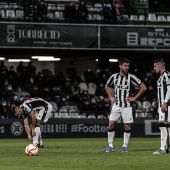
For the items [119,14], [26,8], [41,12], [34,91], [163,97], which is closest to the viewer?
[163,97]

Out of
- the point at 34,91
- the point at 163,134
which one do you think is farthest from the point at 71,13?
the point at 163,134

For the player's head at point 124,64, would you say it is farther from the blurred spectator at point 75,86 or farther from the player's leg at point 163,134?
the blurred spectator at point 75,86

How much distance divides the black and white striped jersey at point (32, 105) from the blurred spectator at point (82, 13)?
1262 cm

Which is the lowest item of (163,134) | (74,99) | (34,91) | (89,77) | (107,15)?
(74,99)

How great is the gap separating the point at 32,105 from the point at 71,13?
44.9ft

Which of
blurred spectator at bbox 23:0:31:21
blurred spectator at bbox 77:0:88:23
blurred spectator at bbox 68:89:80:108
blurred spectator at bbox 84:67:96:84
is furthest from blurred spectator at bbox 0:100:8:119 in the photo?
blurred spectator at bbox 77:0:88:23

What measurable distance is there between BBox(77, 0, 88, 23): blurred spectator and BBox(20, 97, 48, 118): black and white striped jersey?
41.4 feet

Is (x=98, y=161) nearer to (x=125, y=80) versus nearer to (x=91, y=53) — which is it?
(x=125, y=80)

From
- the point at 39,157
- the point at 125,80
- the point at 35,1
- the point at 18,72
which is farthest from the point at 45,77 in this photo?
the point at 39,157

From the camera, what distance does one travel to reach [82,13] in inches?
1304

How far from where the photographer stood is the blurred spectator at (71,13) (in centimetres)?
3253

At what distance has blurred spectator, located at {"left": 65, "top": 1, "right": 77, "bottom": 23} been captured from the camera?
107ft

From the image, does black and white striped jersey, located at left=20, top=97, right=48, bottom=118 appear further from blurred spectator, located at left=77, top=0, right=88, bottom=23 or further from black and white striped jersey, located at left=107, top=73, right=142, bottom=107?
blurred spectator, located at left=77, top=0, right=88, bottom=23

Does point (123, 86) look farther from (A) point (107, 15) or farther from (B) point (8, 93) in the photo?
(A) point (107, 15)
